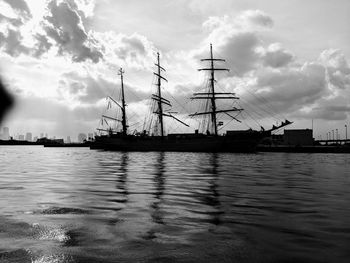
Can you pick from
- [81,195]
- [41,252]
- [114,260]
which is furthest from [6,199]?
[114,260]

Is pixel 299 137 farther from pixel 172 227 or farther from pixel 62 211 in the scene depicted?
pixel 172 227

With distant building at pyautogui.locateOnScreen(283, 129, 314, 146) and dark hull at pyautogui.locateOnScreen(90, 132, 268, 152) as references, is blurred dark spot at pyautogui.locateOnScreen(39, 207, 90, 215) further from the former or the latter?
distant building at pyautogui.locateOnScreen(283, 129, 314, 146)

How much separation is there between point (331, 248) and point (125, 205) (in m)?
5.77

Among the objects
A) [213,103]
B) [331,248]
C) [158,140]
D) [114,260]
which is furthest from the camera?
[158,140]

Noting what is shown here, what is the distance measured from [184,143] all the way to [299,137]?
61.2m

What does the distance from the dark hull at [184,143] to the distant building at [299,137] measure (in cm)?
5271

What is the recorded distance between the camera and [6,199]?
10.2m

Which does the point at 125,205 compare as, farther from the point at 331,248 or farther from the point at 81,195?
the point at 331,248

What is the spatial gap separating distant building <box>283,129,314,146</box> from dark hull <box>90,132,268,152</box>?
52713mm

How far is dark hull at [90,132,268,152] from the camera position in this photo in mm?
77125

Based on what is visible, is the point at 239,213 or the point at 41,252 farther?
the point at 239,213

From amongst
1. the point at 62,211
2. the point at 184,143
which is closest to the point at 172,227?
the point at 62,211

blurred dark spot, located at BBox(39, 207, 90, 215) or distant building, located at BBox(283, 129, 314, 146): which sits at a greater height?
distant building, located at BBox(283, 129, 314, 146)

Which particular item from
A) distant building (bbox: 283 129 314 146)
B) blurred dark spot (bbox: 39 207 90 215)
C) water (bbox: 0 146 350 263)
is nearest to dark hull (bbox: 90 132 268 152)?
distant building (bbox: 283 129 314 146)
